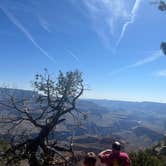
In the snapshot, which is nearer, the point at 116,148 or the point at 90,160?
the point at 90,160

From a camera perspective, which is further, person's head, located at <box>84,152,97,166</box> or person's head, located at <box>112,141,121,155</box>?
person's head, located at <box>112,141,121,155</box>

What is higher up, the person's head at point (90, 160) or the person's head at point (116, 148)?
the person's head at point (116, 148)

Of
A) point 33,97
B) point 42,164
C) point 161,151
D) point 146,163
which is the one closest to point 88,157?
point 42,164

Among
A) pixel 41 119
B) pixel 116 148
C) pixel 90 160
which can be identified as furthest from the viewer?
pixel 41 119

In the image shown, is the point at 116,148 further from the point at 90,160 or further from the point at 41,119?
the point at 41,119

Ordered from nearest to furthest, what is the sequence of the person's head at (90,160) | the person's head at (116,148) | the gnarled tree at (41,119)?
the person's head at (90,160) → the person's head at (116,148) → the gnarled tree at (41,119)

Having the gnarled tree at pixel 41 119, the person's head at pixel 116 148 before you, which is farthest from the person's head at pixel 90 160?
the gnarled tree at pixel 41 119

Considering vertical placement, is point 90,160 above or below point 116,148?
below

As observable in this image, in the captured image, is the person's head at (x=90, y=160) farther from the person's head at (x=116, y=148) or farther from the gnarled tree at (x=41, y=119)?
the gnarled tree at (x=41, y=119)

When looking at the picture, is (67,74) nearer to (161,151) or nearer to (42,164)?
(42,164)

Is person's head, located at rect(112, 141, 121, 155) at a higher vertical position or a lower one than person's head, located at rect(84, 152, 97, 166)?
higher

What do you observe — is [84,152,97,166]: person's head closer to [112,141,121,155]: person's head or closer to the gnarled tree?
[112,141,121,155]: person's head

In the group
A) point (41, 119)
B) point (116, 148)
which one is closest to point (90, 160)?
point (116, 148)

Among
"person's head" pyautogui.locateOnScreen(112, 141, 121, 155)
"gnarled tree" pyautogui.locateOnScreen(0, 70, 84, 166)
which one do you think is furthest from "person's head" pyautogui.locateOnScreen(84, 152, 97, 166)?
"gnarled tree" pyautogui.locateOnScreen(0, 70, 84, 166)
